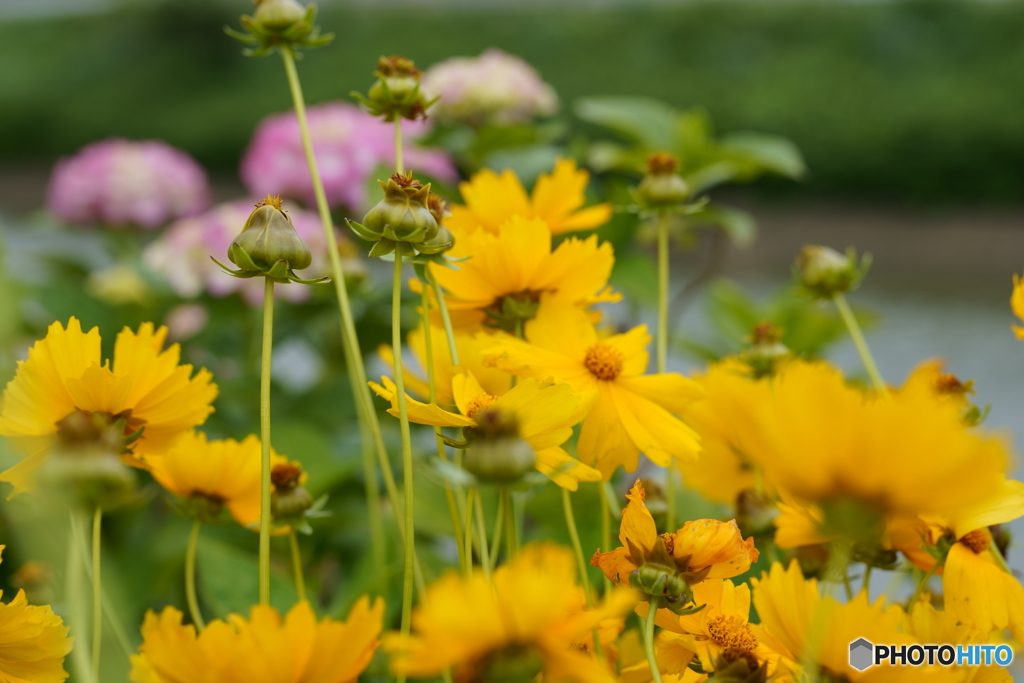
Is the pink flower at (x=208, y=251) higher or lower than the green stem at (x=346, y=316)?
lower

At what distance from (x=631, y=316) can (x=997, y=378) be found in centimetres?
33

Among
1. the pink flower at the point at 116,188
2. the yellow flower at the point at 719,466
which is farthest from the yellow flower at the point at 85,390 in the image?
the pink flower at the point at 116,188

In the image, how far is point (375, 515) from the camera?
26 centimetres

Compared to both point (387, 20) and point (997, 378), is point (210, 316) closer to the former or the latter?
point (997, 378)

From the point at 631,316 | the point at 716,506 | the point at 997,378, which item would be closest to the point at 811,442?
the point at 716,506

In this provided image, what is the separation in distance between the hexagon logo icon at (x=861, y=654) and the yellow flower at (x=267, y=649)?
0.07 m

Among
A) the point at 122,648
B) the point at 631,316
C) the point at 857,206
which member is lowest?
the point at 857,206

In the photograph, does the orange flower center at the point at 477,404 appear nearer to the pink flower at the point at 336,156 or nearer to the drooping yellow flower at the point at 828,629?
the drooping yellow flower at the point at 828,629

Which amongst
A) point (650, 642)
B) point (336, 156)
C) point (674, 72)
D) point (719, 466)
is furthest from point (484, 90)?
point (674, 72)

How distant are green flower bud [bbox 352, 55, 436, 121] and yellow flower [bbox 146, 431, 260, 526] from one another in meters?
0.08

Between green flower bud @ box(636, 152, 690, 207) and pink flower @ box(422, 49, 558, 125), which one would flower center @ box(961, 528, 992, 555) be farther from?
pink flower @ box(422, 49, 558, 125)

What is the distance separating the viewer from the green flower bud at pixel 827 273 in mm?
257

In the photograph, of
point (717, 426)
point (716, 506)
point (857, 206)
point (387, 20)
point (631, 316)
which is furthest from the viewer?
point (387, 20)

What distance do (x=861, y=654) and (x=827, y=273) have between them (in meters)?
0.14
